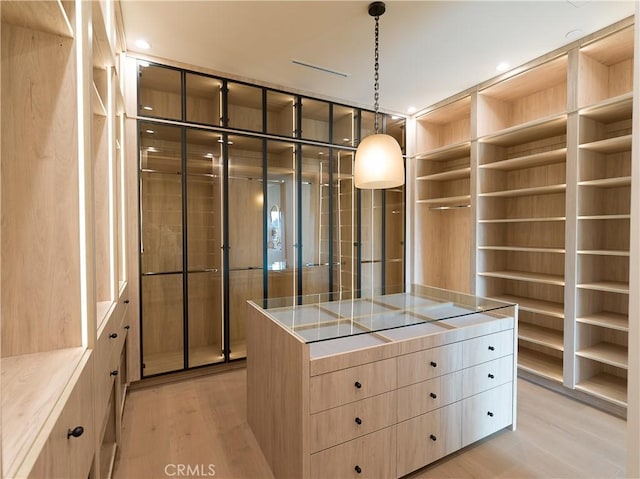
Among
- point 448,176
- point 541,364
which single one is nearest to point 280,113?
point 448,176

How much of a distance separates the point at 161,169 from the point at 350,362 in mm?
2732

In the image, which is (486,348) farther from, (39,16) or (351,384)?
(39,16)

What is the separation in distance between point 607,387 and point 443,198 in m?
2.58

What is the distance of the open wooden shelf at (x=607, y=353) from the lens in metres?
2.59

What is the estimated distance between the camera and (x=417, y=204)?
462cm

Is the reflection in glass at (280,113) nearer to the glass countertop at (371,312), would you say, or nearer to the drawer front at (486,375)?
the glass countertop at (371,312)

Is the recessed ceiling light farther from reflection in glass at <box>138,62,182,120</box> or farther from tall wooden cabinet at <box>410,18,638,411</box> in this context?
tall wooden cabinet at <box>410,18,638,411</box>

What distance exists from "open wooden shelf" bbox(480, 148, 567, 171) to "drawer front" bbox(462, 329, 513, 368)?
5.87 ft

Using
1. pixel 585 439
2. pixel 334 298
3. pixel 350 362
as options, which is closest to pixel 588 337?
pixel 585 439

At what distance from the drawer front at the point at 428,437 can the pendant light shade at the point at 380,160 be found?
1.51m

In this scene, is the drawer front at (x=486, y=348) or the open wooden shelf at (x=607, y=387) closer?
the drawer front at (x=486, y=348)

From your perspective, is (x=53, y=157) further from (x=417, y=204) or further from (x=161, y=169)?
(x=417, y=204)

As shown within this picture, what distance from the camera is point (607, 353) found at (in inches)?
108

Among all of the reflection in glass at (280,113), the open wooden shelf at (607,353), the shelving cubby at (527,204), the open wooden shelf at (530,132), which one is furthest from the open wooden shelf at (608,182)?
the reflection in glass at (280,113)
